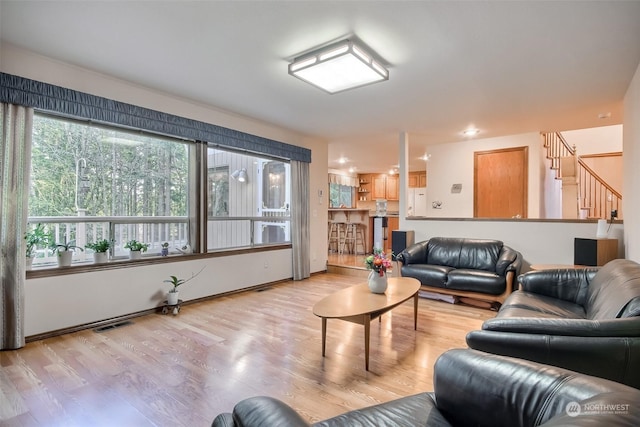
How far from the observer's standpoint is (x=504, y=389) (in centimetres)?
104

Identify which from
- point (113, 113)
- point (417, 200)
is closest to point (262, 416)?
point (113, 113)

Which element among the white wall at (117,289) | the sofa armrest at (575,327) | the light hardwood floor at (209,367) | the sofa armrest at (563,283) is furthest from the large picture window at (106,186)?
the sofa armrest at (563,283)

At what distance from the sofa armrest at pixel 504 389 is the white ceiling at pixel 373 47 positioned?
2173 mm

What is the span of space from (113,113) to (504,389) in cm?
392

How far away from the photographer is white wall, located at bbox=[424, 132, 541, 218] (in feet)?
17.6

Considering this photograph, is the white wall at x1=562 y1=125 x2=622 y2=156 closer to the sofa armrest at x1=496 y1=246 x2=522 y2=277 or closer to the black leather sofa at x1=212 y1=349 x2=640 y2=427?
the sofa armrest at x1=496 y1=246 x2=522 y2=277

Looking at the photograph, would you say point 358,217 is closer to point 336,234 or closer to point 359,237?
point 359,237

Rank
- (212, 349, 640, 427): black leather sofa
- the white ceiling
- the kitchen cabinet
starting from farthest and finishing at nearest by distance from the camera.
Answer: the kitchen cabinet, the white ceiling, (212, 349, 640, 427): black leather sofa

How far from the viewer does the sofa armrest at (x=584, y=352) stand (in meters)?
1.40

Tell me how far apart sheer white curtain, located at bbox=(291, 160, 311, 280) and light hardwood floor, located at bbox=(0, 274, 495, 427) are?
1926 millimetres

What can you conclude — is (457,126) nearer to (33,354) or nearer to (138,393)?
(138,393)

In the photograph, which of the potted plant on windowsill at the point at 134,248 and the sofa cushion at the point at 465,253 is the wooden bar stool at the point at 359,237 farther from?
the potted plant on windowsill at the point at 134,248

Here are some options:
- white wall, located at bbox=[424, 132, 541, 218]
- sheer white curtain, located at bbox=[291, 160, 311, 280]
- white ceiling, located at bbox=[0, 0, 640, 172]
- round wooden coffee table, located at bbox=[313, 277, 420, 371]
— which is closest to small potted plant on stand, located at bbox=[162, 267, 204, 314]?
round wooden coffee table, located at bbox=[313, 277, 420, 371]

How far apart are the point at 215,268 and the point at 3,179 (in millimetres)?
2361
